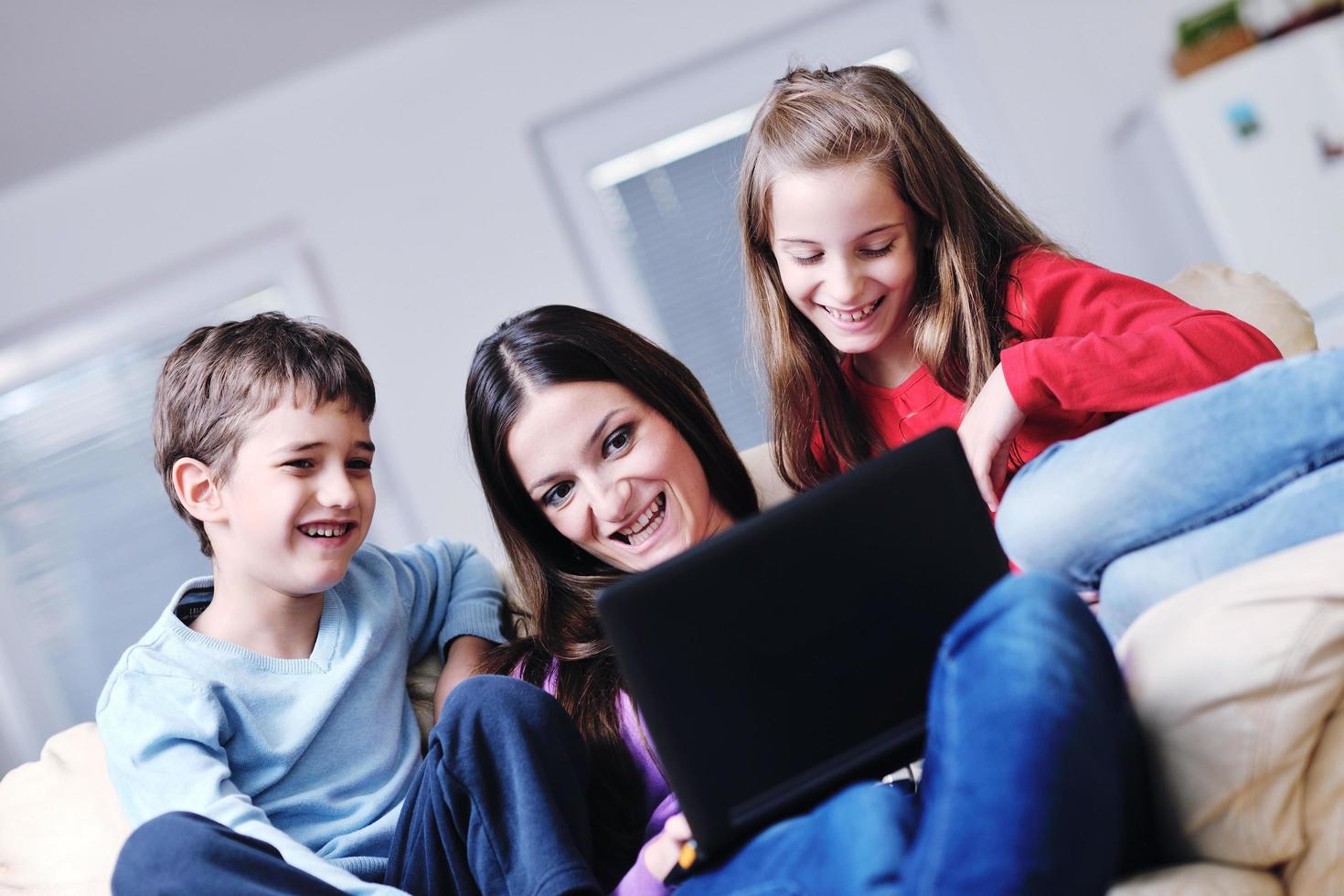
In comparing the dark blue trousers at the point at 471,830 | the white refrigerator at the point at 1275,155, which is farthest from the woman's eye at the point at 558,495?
the white refrigerator at the point at 1275,155

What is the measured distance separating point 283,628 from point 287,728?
141mm

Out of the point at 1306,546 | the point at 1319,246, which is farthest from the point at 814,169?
the point at 1319,246

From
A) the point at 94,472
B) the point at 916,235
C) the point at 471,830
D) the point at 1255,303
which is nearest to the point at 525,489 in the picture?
the point at 471,830

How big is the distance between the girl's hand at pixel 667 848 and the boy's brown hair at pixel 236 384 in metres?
0.72

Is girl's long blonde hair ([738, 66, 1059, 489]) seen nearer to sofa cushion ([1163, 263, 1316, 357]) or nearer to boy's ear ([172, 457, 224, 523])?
sofa cushion ([1163, 263, 1316, 357])

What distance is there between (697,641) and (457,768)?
38 cm

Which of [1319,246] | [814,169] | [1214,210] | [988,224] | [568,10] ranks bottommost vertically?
[1319,246]

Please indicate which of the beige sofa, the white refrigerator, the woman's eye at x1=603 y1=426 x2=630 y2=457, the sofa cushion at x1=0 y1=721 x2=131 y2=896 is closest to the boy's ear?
the sofa cushion at x1=0 y1=721 x2=131 y2=896

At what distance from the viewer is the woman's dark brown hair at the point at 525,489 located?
1474 mm

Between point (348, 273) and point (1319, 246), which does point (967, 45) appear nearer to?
point (1319, 246)

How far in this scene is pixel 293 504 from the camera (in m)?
1.45

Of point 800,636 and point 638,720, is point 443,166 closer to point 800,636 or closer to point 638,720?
point 638,720

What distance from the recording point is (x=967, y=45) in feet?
13.1

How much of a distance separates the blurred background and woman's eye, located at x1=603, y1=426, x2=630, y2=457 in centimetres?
242
